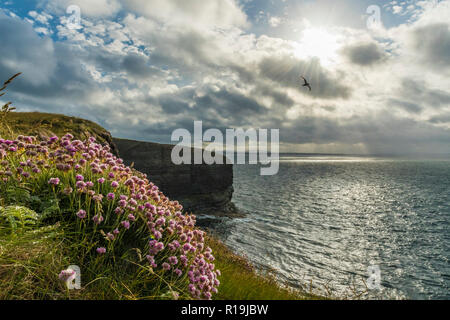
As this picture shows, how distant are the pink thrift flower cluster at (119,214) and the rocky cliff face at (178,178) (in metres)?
40.1

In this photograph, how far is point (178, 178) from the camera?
47.4 metres

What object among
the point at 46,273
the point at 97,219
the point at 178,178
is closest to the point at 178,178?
the point at 178,178

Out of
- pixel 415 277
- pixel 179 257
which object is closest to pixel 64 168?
pixel 179 257

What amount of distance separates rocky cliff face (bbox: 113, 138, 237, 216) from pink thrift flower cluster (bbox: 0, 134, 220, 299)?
132 feet

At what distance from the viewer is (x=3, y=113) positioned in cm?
573

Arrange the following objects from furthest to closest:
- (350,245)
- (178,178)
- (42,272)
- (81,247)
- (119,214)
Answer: (178,178), (350,245), (119,214), (81,247), (42,272)

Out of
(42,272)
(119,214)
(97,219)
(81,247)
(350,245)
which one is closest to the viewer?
(42,272)

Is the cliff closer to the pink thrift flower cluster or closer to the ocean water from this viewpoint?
the ocean water

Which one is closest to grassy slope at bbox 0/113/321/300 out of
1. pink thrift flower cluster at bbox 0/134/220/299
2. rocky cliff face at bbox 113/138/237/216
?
pink thrift flower cluster at bbox 0/134/220/299

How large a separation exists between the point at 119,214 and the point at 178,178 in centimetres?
4399

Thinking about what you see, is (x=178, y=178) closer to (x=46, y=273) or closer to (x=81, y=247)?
(x=81, y=247)

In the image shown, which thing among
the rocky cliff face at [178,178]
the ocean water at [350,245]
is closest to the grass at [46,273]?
the ocean water at [350,245]

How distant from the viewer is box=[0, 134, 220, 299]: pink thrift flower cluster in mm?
3936
